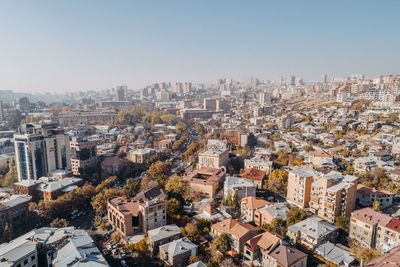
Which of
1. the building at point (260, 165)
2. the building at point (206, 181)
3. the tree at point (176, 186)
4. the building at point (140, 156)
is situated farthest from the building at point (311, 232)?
the building at point (140, 156)

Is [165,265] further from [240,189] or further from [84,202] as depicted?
[84,202]

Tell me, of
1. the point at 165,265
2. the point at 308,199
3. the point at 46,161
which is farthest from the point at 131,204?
the point at 46,161

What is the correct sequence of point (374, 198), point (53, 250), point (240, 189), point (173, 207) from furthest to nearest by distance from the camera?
point (240, 189) → point (374, 198) → point (173, 207) → point (53, 250)

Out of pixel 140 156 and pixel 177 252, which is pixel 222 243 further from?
pixel 140 156

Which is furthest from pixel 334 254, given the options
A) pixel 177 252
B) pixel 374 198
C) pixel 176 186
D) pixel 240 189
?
pixel 176 186

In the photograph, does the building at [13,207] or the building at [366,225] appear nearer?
the building at [366,225]

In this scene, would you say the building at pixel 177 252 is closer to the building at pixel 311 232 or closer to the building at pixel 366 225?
the building at pixel 311 232
